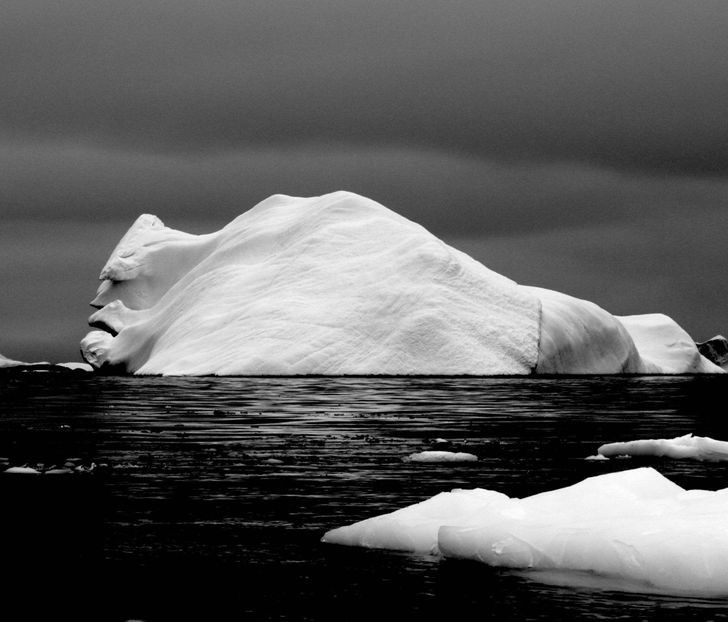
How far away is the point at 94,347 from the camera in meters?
92.9

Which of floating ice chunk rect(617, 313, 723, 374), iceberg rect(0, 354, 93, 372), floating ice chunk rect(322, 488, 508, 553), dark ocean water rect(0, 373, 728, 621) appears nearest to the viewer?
dark ocean water rect(0, 373, 728, 621)

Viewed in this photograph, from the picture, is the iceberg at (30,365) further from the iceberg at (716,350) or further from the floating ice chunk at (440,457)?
the floating ice chunk at (440,457)

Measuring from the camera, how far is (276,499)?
699 inches

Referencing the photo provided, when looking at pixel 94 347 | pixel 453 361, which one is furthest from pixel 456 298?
pixel 94 347

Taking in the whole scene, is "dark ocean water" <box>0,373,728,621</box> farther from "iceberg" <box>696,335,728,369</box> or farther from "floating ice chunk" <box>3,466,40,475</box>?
"iceberg" <box>696,335,728,369</box>

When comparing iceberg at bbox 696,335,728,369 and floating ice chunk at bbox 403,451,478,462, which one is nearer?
floating ice chunk at bbox 403,451,478,462

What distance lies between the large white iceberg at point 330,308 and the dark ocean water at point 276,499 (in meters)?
28.5

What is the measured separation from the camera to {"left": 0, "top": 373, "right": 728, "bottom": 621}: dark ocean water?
36.7 feet

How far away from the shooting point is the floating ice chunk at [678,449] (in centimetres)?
2297

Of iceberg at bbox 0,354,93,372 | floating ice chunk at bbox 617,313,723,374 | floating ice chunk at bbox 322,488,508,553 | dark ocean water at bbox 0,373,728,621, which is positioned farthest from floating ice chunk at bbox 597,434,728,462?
iceberg at bbox 0,354,93,372

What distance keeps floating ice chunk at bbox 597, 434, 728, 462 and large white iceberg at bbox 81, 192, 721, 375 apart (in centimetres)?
4611

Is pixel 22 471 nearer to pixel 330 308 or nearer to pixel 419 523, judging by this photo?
pixel 419 523

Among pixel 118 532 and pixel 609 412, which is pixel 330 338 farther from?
pixel 118 532

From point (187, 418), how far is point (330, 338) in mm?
35682
